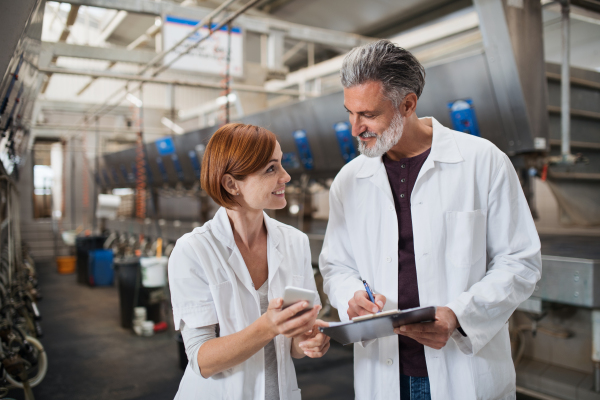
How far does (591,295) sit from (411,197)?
1.41 m

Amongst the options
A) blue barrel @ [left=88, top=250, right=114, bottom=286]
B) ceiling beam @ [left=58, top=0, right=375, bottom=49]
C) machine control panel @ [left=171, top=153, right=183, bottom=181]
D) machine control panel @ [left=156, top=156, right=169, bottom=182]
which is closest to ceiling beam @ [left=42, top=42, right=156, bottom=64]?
ceiling beam @ [left=58, top=0, right=375, bottom=49]

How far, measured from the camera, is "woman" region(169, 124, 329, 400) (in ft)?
3.96

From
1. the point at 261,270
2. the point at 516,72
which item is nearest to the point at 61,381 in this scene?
the point at 261,270

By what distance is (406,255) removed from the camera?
1.37m

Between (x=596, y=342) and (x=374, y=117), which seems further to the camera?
(x=596, y=342)

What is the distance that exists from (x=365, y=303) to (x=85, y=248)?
8.03 metres

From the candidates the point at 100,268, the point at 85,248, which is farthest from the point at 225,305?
the point at 85,248

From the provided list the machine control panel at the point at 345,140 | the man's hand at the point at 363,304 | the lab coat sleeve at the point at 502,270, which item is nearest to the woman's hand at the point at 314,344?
the man's hand at the point at 363,304

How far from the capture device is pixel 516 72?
2830 mm

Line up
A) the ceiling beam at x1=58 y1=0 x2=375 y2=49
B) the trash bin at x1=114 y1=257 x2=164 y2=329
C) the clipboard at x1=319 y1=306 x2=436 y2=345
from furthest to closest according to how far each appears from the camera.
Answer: the trash bin at x1=114 y1=257 x2=164 y2=329 < the ceiling beam at x1=58 y1=0 x2=375 y2=49 < the clipboard at x1=319 y1=306 x2=436 y2=345

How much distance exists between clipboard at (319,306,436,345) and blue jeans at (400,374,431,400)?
270 millimetres

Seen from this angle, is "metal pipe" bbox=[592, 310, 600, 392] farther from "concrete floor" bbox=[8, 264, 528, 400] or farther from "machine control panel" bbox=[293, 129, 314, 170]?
"machine control panel" bbox=[293, 129, 314, 170]

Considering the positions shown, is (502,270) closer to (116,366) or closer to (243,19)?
(116,366)

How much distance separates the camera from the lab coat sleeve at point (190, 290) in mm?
1201
